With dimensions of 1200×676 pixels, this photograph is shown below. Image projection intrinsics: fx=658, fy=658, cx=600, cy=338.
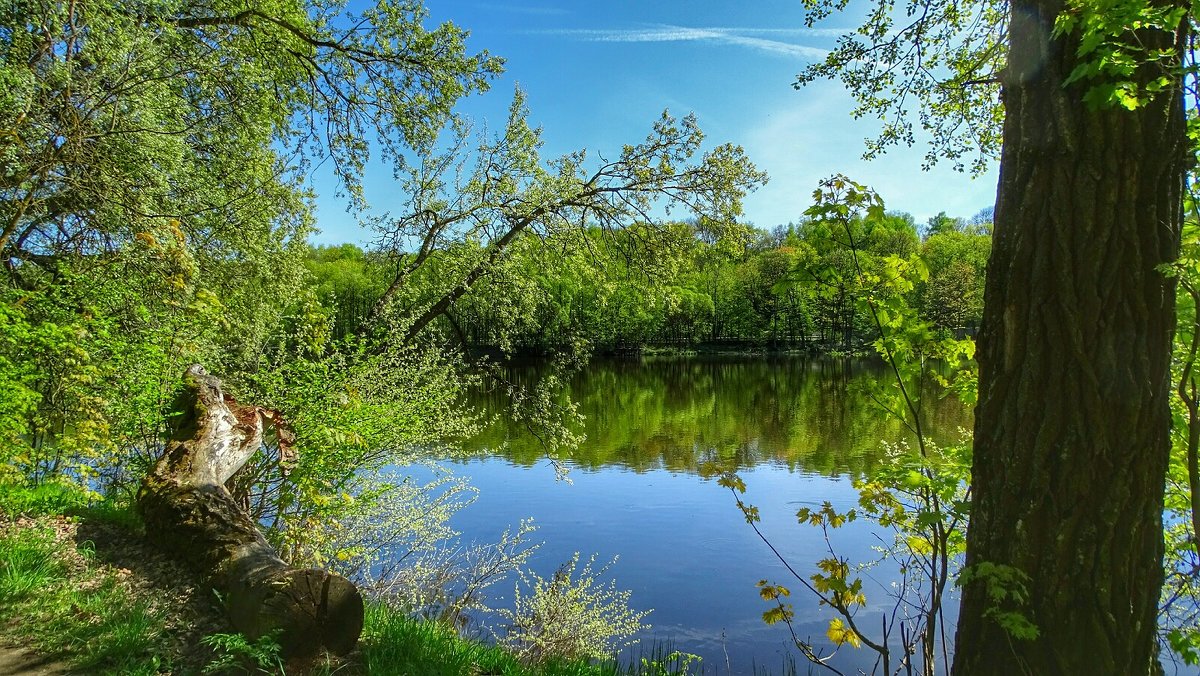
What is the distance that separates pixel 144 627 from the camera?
12.1 ft

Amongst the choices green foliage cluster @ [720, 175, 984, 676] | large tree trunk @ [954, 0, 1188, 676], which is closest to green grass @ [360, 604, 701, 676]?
green foliage cluster @ [720, 175, 984, 676]

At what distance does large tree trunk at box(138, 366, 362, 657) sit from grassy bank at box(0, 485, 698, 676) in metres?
0.14

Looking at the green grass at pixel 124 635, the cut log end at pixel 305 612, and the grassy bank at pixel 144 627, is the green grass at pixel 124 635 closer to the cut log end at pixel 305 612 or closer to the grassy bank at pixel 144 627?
the grassy bank at pixel 144 627

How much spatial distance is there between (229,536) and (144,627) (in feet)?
3.51

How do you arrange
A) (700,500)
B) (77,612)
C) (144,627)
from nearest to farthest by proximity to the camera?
1. (144,627)
2. (77,612)
3. (700,500)

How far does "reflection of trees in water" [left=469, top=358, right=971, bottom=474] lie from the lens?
17.7 metres

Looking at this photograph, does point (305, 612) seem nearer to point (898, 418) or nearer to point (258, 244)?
point (898, 418)

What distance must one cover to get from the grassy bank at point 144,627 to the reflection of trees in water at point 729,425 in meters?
2.04

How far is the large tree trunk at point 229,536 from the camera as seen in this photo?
12.3ft

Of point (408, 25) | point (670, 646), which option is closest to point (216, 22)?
point (408, 25)

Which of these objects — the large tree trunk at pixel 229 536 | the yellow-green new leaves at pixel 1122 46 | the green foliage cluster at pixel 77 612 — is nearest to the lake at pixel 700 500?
A: the yellow-green new leaves at pixel 1122 46

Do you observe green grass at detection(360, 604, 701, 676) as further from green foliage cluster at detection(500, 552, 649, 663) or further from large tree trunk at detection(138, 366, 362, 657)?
green foliage cluster at detection(500, 552, 649, 663)

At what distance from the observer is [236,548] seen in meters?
4.60

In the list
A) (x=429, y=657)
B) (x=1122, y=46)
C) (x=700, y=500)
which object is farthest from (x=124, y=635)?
(x=700, y=500)
